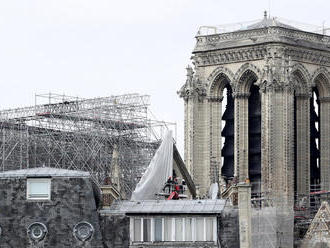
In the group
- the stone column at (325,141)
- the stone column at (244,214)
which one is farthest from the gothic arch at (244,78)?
the stone column at (244,214)

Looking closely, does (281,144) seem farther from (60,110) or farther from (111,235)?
(111,235)

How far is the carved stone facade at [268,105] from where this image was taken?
12356 centimetres

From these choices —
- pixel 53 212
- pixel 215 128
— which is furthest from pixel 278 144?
pixel 53 212

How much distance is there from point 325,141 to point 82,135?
1753 centimetres

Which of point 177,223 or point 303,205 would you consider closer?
point 177,223

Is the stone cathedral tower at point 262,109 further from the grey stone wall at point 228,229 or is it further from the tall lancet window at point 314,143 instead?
the grey stone wall at point 228,229

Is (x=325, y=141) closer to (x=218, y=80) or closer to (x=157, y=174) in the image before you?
(x=218, y=80)

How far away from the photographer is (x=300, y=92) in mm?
127625

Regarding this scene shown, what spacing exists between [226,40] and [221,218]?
66503 millimetres

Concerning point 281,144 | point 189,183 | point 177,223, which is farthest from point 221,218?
point 281,144

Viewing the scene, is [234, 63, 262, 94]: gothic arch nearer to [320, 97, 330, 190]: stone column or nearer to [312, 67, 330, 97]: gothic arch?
[312, 67, 330, 97]: gothic arch

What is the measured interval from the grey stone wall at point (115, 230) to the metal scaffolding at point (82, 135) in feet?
203

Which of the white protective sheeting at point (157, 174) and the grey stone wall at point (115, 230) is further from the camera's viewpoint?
the white protective sheeting at point (157, 174)

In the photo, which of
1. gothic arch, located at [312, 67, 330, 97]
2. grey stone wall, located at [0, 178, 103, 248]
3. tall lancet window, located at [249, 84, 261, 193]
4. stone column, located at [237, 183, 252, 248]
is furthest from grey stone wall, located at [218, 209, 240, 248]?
gothic arch, located at [312, 67, 330, 97]
